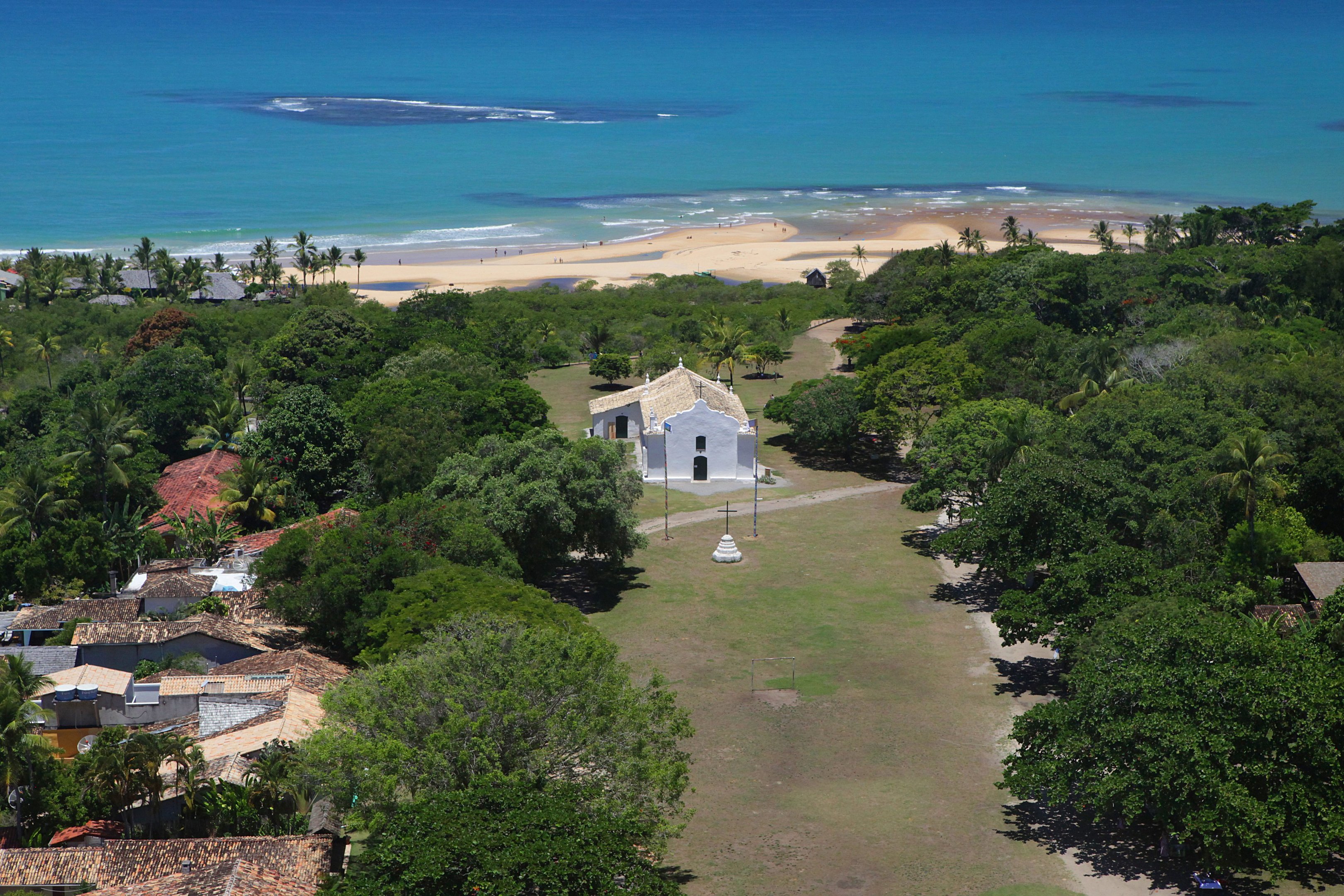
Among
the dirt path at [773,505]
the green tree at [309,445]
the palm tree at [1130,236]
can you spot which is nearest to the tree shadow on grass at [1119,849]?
the dirt path at [773,505]

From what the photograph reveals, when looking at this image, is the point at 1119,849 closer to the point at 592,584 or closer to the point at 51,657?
the point at 592,584

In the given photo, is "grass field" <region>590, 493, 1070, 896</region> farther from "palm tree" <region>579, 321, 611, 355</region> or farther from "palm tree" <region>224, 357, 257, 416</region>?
"palm tree" <region>579, 321, 611, 355</region>

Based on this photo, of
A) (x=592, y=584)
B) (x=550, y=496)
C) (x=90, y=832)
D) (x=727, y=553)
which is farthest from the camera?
(x=727, y=553)

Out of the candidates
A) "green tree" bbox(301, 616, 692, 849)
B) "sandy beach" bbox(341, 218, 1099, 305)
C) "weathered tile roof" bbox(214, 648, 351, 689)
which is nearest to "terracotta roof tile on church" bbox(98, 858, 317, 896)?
"green tree" bbox(301, 616, 692, 849)

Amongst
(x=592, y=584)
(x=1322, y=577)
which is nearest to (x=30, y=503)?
(x=592, y=584)

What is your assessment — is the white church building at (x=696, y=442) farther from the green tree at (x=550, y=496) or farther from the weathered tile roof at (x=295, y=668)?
the weathered tile roof at (x=295, y=668)
